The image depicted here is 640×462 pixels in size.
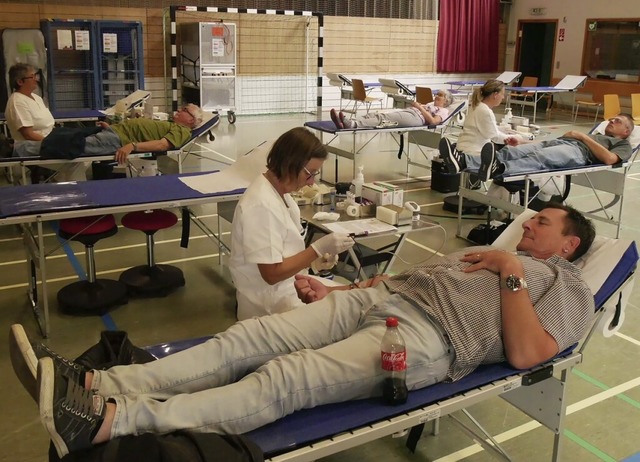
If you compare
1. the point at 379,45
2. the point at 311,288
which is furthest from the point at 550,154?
the point at 379,45

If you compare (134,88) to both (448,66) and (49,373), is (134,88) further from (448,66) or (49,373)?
(49,373)

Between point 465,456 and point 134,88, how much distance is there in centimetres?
945

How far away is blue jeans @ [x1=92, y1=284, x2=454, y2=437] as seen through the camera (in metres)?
1.68

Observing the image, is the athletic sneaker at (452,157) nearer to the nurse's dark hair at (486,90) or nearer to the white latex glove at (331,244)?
the nurse's dark hair at (486,90)

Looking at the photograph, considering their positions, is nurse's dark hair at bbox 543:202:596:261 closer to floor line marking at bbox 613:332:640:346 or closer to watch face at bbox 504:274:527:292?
watch face at bbox 504:274:527:292

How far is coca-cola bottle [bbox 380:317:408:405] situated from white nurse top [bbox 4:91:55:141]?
4.65m

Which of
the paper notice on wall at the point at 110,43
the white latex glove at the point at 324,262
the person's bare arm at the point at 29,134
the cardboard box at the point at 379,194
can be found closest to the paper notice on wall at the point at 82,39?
the paper notice on wall at the point at 110,43

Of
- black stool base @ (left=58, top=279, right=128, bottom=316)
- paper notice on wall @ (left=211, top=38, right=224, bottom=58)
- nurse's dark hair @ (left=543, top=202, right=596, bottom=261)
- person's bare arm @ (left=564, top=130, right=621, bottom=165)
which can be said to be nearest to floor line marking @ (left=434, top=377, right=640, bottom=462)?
nurse's dark hair @ (left=543, top=202, right=596, bottom=261)

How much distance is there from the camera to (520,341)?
198cm

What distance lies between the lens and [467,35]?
13.9 meters

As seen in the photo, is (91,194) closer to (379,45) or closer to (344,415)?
(344,415)

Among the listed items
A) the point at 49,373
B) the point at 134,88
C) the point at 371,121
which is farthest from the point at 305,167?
the point at 134,88

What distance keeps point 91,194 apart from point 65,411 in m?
2.26

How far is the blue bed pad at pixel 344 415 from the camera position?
1.69 meters
